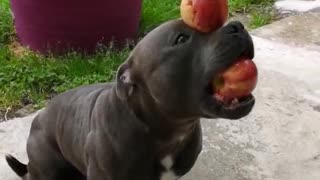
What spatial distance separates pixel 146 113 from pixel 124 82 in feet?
0.41

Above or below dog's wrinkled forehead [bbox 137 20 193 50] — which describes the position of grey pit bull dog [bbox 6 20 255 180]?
below

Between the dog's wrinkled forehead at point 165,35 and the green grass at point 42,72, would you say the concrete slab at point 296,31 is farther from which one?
the dog's wrinkled forehead at point 165,35

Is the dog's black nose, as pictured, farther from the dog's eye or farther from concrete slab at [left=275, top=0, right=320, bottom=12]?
concrete slab at [left=275, top=0, right=320, bottom=12]

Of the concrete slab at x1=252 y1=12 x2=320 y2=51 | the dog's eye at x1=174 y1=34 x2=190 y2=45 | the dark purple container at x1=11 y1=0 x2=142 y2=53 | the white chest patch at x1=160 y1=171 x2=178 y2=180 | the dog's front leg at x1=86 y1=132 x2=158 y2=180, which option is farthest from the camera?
the concrete slab at x1=252 y1=12 x2=320 y2=51

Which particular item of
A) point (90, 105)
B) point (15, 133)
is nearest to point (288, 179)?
point (90, 105)

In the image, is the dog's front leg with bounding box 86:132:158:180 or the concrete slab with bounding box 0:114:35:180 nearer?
the dog's front leg with bounding box 86:132:158:180

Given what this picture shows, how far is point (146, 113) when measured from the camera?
2320mm

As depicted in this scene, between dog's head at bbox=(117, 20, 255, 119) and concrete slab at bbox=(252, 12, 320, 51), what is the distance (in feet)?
7.47

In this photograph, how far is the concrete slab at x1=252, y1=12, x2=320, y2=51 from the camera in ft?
14.4

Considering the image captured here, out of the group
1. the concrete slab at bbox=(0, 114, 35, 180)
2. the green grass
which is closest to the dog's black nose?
the concrete slab at bbox=(0, 114, 35, 180)

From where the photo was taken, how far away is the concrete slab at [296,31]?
4.39 m

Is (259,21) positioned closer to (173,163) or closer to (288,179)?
(288,179)

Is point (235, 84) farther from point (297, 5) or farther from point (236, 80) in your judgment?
point (297, 5)

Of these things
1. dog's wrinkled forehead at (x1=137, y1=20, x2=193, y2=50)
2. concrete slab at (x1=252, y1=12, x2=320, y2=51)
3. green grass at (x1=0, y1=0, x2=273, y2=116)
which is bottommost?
concrete slab at (x1=252, y1=12, x2=320, y2=51)
